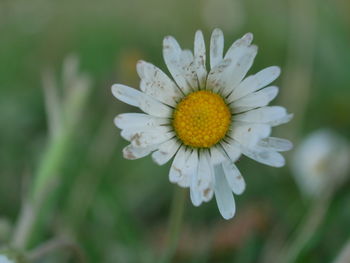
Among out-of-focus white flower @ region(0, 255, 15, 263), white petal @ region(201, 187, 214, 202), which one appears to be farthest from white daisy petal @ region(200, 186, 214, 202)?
out-of-focus white flower @ region(0, 255, 15, 263)

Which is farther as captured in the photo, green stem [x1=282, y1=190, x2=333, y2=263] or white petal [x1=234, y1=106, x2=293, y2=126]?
green stem [x1=282, y1=190, x2=333, y2=263]

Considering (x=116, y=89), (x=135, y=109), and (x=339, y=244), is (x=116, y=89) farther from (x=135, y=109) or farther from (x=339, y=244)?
(x=135, y=109)

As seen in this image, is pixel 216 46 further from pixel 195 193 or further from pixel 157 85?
pixel 195 193

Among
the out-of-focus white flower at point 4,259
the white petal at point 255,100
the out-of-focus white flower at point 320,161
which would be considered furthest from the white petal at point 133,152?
the out-of-focus white flower at point 320,161

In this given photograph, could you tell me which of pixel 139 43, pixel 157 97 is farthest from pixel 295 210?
pixel 139 43

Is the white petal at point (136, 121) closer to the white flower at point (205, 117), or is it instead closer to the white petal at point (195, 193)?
the white flower at point (205, 117)

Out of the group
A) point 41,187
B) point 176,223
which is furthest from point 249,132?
point 41,187

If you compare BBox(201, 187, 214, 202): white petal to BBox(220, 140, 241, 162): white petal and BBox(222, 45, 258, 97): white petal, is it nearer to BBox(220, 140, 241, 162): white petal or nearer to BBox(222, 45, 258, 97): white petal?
BBox(220, 140, 241, 162): white petal
